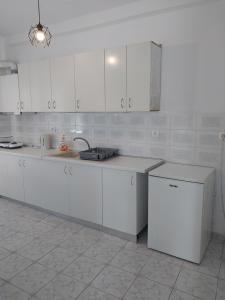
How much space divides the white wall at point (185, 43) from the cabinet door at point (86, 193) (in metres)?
1.19

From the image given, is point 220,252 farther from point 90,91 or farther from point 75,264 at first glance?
point 90,91

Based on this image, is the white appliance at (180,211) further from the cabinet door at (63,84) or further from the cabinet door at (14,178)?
the cabinet door at (14,178)

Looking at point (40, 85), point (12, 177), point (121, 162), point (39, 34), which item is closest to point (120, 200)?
point (121, 162)

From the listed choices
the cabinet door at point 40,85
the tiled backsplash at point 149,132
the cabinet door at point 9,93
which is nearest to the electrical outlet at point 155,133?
the tiled backsplash at point 149,132

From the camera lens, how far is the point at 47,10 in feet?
9.87

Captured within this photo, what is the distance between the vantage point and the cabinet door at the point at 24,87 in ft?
11.6

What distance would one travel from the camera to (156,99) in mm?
2766

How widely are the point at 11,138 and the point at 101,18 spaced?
265 centimetres

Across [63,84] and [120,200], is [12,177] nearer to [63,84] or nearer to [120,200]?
[63,84]

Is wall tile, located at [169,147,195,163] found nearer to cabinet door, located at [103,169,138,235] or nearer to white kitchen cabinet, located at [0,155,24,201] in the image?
cabinet door, located at [103,169,138,235]

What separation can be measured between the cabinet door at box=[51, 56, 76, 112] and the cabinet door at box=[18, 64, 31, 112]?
531 millimetres

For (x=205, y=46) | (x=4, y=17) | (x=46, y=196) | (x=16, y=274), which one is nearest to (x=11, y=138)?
(x=46, y=196)

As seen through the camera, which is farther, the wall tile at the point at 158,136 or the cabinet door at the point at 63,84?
the cabinet door at the point at 63,84

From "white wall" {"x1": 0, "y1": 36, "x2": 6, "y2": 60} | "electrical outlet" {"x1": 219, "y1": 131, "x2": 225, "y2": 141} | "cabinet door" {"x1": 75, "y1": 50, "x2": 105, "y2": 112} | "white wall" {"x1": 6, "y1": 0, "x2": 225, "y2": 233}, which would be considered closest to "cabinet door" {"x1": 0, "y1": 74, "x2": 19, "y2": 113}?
"white wall" {"x1": 0, "y1": 36, "x2": 6, "y2": 60}
